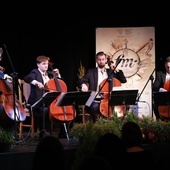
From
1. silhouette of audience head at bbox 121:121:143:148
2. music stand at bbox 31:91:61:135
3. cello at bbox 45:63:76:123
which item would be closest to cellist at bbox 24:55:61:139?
cello at bbox 45:63:76:123

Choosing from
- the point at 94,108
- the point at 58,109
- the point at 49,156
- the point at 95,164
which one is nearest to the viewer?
the point at 95,164

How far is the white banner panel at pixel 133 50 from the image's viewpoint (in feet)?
29.0

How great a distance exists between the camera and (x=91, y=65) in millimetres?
9031

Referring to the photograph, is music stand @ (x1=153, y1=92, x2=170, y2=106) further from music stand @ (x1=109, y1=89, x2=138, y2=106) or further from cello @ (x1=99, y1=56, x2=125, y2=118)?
cello @ (x1=99, y1=56, x2=125, y2=118)

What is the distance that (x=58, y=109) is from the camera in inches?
257

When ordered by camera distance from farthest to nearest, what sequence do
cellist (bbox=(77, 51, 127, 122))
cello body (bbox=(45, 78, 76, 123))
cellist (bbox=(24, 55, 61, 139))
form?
cellist (bbox=(77, 51, 127, 122)) → cellist (bbox=(24, 55, 61, 139)) → cello body (bbox=(45, 78, 76, 123))

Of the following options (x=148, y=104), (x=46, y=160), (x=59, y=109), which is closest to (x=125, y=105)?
(x=59, y=109)

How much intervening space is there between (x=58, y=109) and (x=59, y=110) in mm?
25

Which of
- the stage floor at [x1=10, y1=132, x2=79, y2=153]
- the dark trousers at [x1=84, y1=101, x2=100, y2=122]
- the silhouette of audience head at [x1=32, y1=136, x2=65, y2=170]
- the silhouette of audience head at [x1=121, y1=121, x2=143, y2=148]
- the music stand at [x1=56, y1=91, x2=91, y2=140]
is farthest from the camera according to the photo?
the dark trousers at [x1=84, y1=101, x2=100, y2=122]

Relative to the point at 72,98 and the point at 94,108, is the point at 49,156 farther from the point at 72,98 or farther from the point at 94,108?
the point at 94,108

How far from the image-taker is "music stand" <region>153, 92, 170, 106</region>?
6.78 metres

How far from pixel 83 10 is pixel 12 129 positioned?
3.34 m

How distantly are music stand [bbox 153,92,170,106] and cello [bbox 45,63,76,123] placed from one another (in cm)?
135

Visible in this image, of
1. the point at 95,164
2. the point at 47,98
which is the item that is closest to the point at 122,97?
the point at 47,98
